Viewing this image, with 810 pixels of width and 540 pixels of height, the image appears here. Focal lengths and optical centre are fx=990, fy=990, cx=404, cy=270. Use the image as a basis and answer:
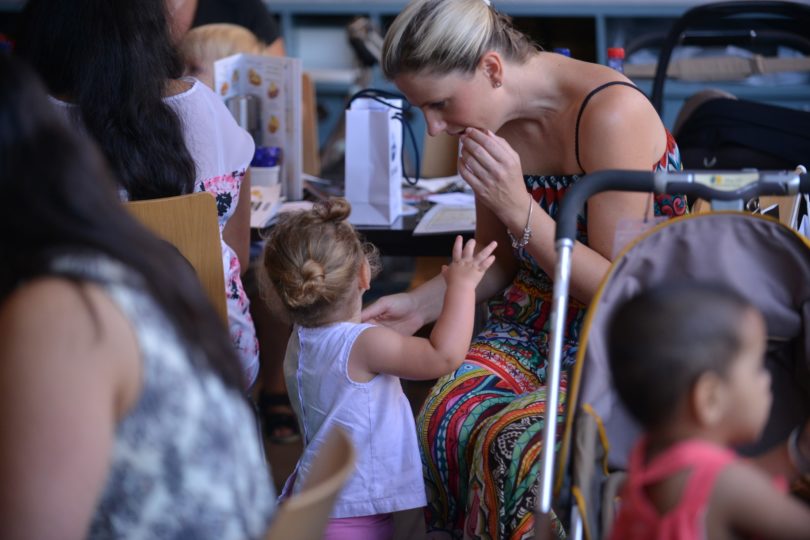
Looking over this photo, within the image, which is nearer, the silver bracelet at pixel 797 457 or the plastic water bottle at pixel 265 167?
the silver bracelet at pixel 797 457

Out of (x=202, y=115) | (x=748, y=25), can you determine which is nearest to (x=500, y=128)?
(x=202, y=115)

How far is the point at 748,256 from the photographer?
1.41 meters

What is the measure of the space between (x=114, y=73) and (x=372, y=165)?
0.73 metres

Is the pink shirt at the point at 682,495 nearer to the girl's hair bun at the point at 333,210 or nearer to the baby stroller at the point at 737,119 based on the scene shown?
the girl's hair bun at the point at 333,210

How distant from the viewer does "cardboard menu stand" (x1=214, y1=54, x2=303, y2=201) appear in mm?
2719

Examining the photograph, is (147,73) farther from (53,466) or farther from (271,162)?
(53,466)

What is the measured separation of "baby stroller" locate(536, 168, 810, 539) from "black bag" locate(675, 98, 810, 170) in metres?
1.47

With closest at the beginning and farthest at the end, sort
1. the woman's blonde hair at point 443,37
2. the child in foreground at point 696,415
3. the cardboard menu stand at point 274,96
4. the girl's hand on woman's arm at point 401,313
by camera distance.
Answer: the child in foreground at point 696,415 → the woman's blonde hair at point 443,37 → the girl's hand on woman's arm at point 401,313 → the cardboard menu stand at point 274,96

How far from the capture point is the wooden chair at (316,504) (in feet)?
3.23

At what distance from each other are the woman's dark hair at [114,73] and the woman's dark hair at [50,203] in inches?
34.3

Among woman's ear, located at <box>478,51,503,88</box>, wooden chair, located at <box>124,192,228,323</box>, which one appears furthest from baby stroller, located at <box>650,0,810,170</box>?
wooden chair, located at <box>124,192,228,323</box>

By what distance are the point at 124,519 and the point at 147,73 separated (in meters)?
1.14

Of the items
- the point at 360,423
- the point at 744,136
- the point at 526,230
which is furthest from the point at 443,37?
the point at 744,136

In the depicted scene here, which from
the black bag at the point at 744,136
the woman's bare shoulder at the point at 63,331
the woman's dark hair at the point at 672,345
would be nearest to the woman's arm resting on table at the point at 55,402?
the woman's bare shoulder at the point at 63,331
